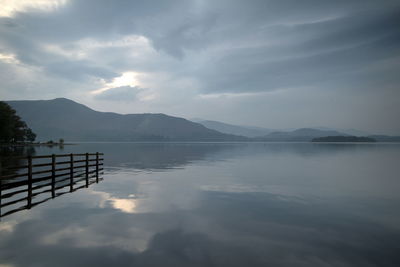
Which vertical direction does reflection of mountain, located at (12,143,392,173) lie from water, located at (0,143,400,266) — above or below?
below

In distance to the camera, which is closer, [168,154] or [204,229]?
[204,229]

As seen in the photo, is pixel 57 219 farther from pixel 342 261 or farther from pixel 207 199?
pixel 342 261

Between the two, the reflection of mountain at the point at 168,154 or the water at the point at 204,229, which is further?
the reflection of mountain at the point at 168,154

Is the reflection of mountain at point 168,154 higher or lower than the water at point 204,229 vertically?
lower

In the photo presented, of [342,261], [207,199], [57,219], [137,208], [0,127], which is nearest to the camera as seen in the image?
[342,261]

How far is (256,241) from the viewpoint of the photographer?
9.77 m

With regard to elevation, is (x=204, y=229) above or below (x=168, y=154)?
above

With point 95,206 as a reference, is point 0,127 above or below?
above

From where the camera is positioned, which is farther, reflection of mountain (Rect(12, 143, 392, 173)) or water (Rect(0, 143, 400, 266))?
reflection of mountain (Rect(12, 143, 392, 173))

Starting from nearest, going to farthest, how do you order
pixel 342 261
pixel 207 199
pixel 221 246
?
pixel 342 261 → pixel 221 246 → pixel 207 199

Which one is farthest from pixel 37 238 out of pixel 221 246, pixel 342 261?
pixel 342 261

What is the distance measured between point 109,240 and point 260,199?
11.5 m

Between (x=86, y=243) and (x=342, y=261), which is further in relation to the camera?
(x=86, y=243)

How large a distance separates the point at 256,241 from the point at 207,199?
7630mm
